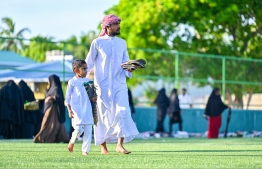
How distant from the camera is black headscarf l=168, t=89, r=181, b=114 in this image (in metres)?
30.9

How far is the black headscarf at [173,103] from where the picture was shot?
101 feet

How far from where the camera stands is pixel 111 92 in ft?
46.3

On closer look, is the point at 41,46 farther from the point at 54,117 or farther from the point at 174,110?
the point at 54,117

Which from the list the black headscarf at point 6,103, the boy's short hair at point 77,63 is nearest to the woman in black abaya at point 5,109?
the black headscarf at point 6,103

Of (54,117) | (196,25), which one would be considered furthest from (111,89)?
(196,25)

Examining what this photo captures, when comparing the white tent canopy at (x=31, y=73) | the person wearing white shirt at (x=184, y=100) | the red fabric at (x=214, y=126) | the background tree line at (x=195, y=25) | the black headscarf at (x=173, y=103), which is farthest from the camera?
→ the background tree line at (x=195, y=25)

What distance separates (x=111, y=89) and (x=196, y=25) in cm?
2595

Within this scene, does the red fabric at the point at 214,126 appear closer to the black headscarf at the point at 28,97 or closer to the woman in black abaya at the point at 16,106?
the black headscarf at the point at 28,97

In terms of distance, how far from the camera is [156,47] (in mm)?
40531

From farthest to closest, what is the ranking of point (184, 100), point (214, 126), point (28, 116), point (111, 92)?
point (184, 100) < point (214, 126) < point (28, 116) < point (111, 92)

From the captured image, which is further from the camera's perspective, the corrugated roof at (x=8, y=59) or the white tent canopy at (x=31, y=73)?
the corrugated roof at (x=8, y=59)

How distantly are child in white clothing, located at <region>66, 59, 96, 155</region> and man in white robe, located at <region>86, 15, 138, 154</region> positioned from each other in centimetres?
14

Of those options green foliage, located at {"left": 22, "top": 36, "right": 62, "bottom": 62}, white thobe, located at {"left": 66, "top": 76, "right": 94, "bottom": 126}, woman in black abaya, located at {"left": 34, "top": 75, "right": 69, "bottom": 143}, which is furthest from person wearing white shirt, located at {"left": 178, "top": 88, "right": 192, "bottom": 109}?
white thobe, located at {"left": 66, "top": 76, "right": 94, "bottom": 126}

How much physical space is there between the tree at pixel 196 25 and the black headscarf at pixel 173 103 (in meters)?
8.84
